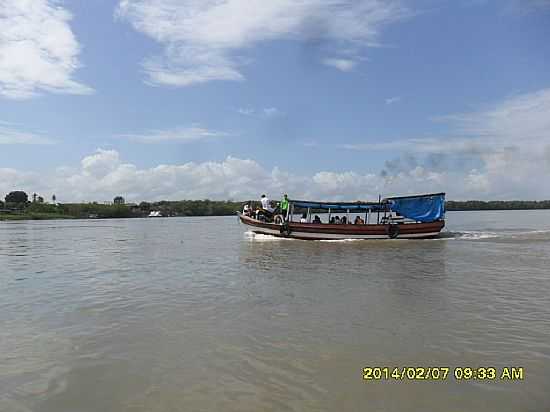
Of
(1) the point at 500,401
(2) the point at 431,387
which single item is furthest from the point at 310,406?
(1) the point at 500,401

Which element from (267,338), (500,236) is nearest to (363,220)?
(500,236)

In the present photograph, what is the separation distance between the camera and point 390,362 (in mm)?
6906

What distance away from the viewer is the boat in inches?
1250

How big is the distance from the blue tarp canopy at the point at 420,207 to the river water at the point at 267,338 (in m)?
15.8

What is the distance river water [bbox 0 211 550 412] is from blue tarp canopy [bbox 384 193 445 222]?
15.8 meters

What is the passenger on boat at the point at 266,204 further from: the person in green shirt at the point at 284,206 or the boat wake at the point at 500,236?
the boat wake at the point at 500,236

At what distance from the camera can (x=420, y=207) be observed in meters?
32.8

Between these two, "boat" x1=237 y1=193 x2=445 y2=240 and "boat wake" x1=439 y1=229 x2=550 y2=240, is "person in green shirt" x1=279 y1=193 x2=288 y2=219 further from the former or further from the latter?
"boat wake" x1=439 y1=229 x2=550 y2=240
